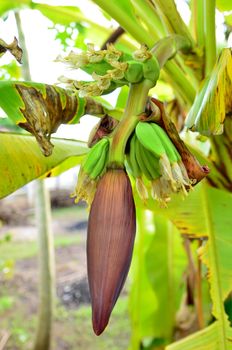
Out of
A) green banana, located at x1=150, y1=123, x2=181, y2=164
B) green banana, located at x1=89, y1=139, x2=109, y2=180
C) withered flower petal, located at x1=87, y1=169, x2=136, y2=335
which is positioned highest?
green banana, located at x1=150, y1=123, x2=181, y2=164

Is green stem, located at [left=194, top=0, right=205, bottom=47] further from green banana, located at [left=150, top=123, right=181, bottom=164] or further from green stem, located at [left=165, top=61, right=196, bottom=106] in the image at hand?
green banana, located at [left=150, top=123, right=181, bottom=164]

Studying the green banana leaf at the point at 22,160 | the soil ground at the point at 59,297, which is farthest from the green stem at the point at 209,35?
the soil ground at the point at 59,297

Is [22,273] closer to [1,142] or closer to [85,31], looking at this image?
[85,31]

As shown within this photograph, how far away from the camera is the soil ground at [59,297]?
196 centimetres

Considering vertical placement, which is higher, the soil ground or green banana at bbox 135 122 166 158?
green banana at bbox 135 122 166 158

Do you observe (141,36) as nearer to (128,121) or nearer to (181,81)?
(181,81)

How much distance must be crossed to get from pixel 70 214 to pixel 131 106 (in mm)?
4131

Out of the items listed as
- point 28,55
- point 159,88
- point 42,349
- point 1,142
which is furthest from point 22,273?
point 1,142

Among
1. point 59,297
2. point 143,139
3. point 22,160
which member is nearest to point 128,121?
point 143,139

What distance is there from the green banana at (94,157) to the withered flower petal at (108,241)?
0.05ft

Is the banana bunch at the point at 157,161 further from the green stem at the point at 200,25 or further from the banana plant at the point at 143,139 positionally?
the green stem at the point at 200,25

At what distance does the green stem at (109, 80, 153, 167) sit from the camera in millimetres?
330

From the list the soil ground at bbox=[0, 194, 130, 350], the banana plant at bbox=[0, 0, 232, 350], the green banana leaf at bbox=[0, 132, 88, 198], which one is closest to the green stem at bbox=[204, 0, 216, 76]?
the banana plant at bbox=[0, 0, 232, 350]

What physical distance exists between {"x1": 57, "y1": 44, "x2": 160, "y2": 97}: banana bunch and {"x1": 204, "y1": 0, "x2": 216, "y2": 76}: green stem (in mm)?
167
